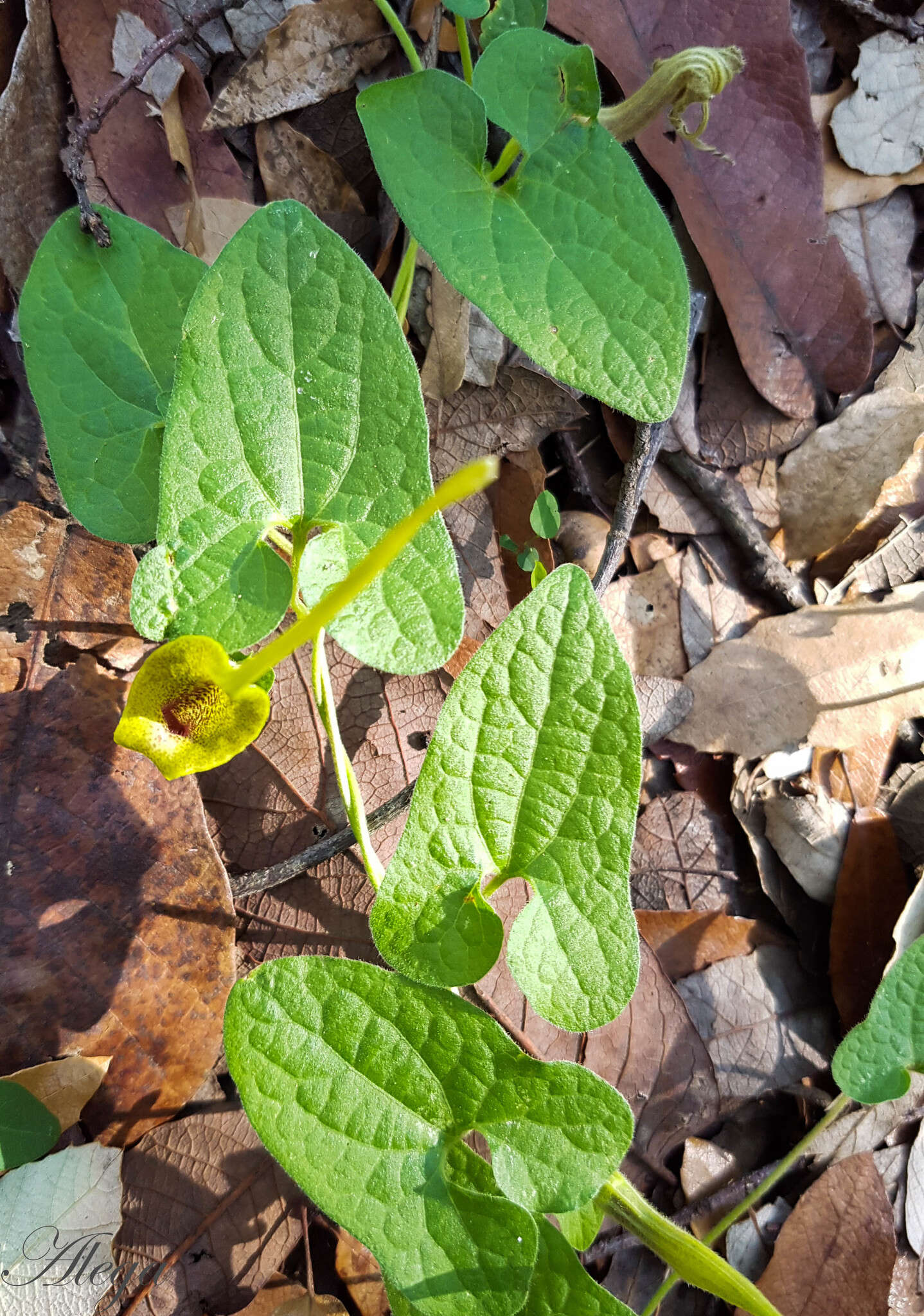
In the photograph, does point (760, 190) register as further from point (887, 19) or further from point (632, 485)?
point (632, 485)

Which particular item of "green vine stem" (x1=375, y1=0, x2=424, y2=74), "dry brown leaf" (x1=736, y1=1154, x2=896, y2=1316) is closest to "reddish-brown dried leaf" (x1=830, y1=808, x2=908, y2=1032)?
"dry brown leaf" (x1=736, y1=1154, x2=896, y2=1316)

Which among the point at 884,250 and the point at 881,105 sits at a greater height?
the point at 881,105

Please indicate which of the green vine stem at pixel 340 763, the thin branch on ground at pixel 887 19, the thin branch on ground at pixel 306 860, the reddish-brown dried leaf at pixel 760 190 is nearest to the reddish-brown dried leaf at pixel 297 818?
the thin branch on ground at pixel 306 860

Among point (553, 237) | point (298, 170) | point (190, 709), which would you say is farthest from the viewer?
point (298, 170)

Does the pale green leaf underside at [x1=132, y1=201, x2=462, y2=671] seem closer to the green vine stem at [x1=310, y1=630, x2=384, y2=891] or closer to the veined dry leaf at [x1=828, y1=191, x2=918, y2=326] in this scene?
the green vine stem at [x1=310, y1=630, x2=384, y2=891]

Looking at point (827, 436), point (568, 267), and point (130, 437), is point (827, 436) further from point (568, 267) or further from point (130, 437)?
point (130, 437)

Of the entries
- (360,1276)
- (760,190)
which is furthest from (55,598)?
(760,190)
